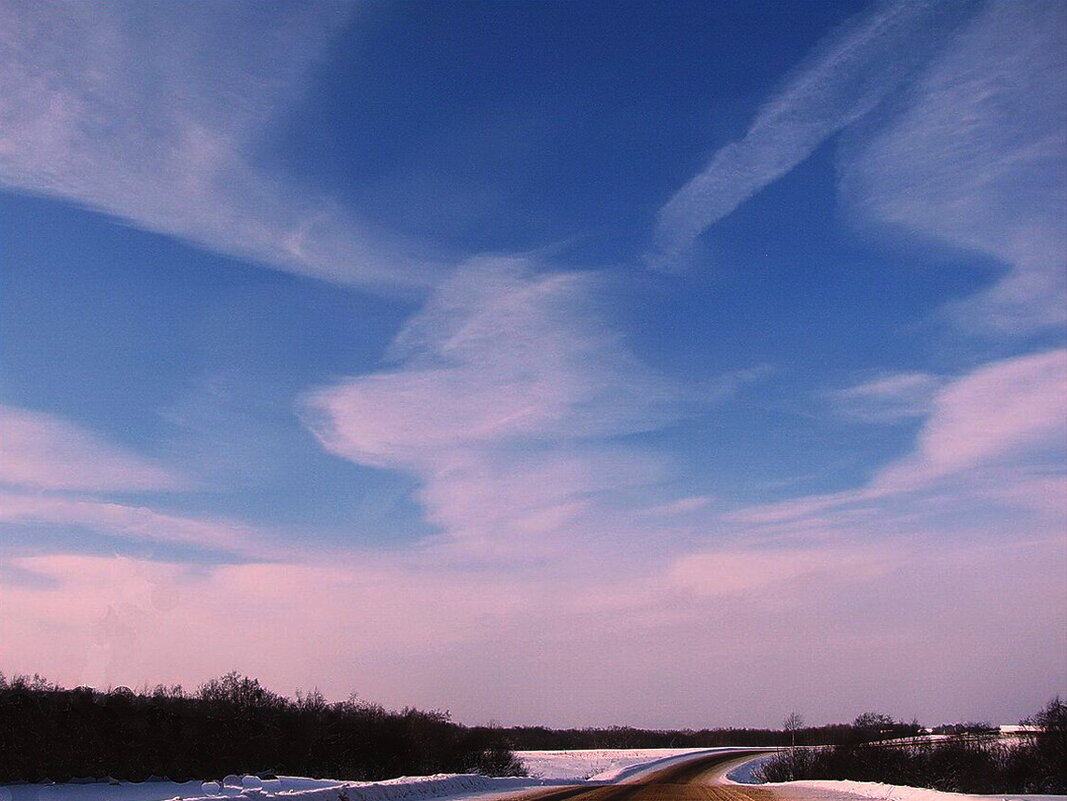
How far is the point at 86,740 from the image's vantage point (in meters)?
36.3

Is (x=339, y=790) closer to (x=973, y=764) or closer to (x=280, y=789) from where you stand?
(x=280, y=789)

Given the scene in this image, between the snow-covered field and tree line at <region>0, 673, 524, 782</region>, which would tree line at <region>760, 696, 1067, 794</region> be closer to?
the snow-covered field

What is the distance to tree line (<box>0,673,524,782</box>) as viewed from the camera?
3562cm

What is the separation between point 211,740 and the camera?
40344 mm

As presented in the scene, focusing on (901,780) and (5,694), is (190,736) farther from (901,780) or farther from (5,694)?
(901,780)

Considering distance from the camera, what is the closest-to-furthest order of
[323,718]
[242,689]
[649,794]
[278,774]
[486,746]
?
[649,794] → [278,774] → [323,718] → [486,746] → [242,689]

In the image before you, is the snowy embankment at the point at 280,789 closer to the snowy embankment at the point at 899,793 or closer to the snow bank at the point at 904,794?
the snowy embankment at the point at 899,793

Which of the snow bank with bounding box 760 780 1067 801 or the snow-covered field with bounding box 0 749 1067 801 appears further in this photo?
the snow bank with bounding box 760 780 1067 801

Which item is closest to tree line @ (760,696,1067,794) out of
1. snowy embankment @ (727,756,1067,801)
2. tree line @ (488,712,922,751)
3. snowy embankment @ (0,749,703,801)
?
snowy embankment @ (727,756,1067,801)

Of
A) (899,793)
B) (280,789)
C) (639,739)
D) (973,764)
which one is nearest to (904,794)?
(899,793)

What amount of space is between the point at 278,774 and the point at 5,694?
12287mm

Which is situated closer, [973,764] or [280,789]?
[280,789]

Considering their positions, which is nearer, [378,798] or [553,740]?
[378,798]

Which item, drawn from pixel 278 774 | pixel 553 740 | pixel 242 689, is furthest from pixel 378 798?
pixel 553 740
